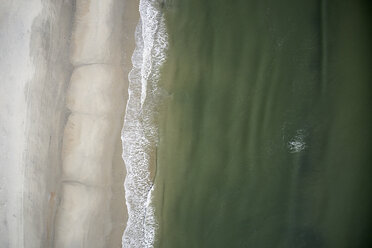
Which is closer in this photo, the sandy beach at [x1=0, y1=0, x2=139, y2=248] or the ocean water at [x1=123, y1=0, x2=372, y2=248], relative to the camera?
the sandy beach at [x1=0, y1=0, x2=139, y2=248]

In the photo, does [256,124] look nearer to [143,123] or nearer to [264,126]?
[264,126]

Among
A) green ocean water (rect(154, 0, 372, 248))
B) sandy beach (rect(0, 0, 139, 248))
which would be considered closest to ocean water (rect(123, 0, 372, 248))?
green ocean water (rect(154, 0, 372, 248))

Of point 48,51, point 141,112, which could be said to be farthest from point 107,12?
point 141,112

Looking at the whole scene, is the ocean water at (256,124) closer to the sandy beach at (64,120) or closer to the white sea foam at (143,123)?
the white sea foam at (143,123)

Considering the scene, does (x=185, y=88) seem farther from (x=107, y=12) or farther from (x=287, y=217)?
(x=287, y=217)

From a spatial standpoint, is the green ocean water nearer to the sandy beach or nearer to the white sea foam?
the white sea foam

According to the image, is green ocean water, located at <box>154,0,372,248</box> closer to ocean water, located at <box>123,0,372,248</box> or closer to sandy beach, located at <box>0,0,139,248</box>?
ocean water, located at <box>123,0,372,248</box>

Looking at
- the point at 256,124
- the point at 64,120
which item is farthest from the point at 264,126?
the point at 64,120
